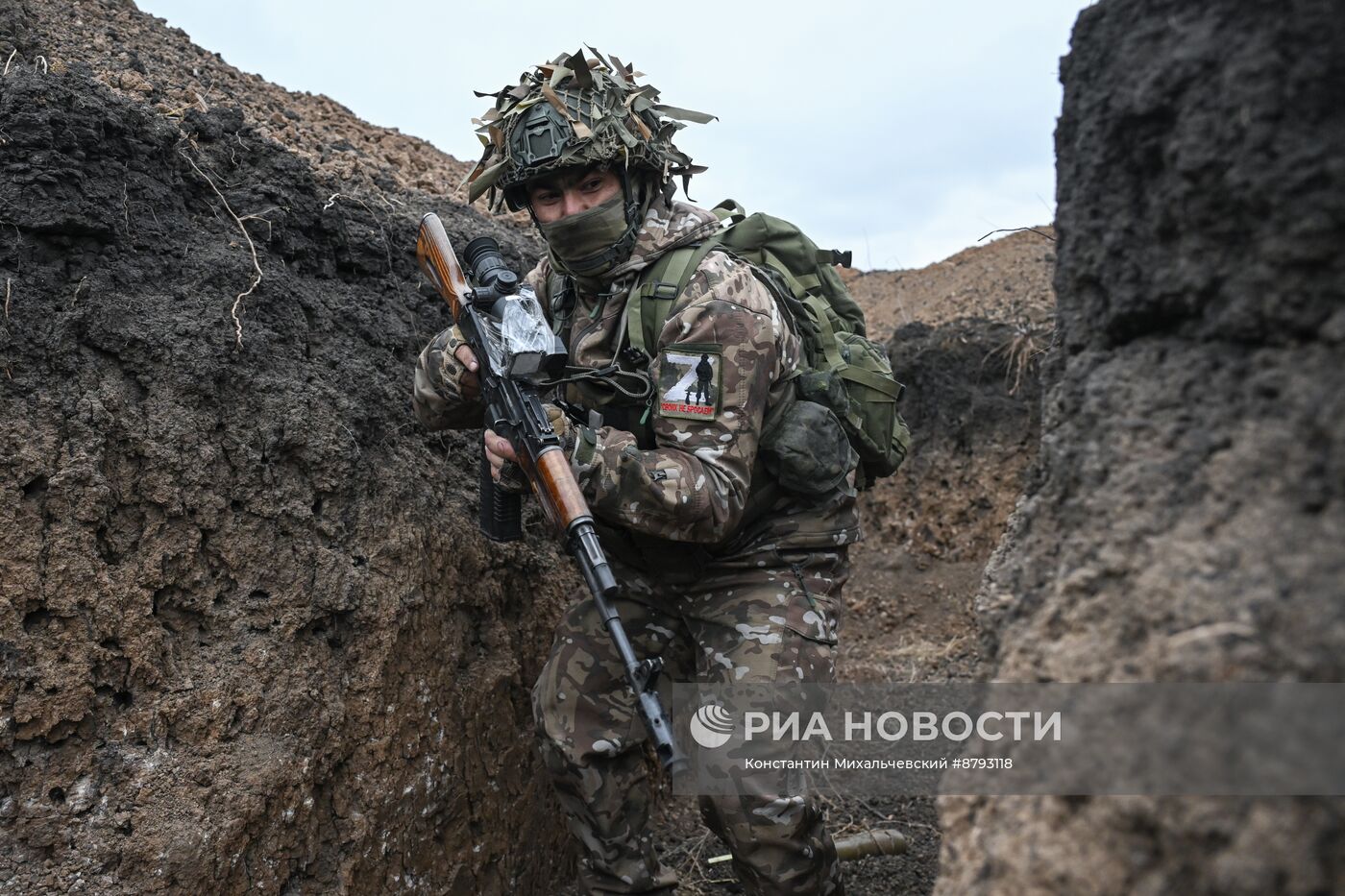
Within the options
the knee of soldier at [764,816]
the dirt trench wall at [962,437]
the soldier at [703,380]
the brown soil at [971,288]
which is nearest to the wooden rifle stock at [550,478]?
the knee of soldier at [764,816]

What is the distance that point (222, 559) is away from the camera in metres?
3.29

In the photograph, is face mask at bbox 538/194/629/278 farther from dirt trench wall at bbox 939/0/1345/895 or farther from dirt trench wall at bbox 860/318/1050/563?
dirt trench wall at bbox 860/318/1050/563

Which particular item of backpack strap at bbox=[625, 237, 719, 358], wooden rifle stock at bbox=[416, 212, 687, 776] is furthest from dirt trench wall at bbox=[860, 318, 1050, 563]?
wooden rifle stock at bbox=[416, 212, 687, 776]

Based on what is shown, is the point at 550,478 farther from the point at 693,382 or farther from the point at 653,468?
the point at 693,382

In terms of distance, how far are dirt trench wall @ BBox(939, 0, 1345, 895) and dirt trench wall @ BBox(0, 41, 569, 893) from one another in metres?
2.33

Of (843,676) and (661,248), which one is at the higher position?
(661,248)

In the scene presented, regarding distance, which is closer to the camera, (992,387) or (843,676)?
(843,676)

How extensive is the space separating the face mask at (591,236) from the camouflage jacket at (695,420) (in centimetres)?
7

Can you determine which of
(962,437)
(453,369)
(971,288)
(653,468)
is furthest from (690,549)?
(971,288)

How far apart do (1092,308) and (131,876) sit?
9.52ft

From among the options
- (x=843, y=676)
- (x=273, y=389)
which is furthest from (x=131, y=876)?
(x=843, y=676)

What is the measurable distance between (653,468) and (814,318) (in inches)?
36.7

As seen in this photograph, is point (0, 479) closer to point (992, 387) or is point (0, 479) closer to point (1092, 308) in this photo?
point (1092, 308)

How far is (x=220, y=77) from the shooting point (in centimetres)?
490
